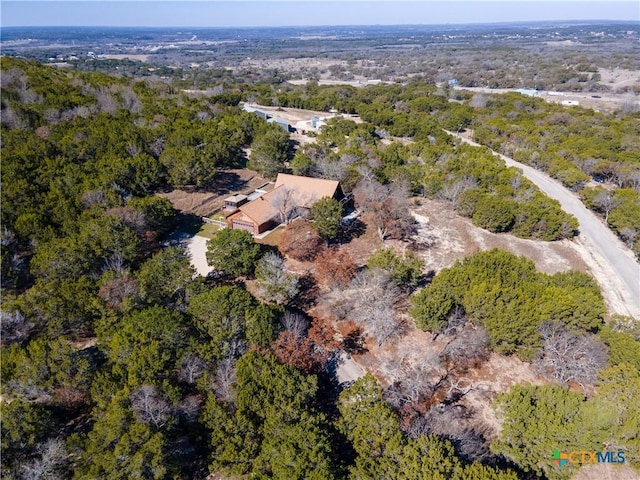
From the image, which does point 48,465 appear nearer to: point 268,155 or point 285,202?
point 285,202

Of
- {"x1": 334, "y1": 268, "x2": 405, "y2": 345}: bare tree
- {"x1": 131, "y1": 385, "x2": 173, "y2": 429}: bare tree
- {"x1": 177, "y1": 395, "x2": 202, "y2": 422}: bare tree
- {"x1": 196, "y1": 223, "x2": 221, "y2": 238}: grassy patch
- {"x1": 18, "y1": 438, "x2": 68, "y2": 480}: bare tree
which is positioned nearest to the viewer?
{"x1": 18, "y1": 438, "x2": 68, "y2": 480}: bare tree

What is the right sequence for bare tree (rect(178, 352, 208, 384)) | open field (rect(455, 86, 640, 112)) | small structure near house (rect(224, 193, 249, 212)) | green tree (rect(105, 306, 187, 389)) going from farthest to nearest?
open field (rect(455, 86, 640, 112)) < small structure near house (rect(224, 193, 249, 212)) < bare tree (rect(178, 352, 208, 384)) < green tree (rect(105, 306, 187, 389))

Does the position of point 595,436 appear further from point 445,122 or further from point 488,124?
point 445,122

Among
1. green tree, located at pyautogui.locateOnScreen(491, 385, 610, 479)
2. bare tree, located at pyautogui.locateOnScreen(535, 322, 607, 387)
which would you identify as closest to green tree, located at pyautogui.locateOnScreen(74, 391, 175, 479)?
green tree, located at pyautogui.locateOnScreen(491, 385, 610, 479)

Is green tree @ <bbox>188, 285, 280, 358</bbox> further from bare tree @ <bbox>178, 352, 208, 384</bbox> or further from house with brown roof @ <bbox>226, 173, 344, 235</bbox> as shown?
house with brown roof @ <bbox>226, 173, 344, 235</bbox>

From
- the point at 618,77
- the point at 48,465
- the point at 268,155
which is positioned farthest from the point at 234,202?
the point at 618,77

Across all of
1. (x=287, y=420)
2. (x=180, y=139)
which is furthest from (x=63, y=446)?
(x=180, y=139)
